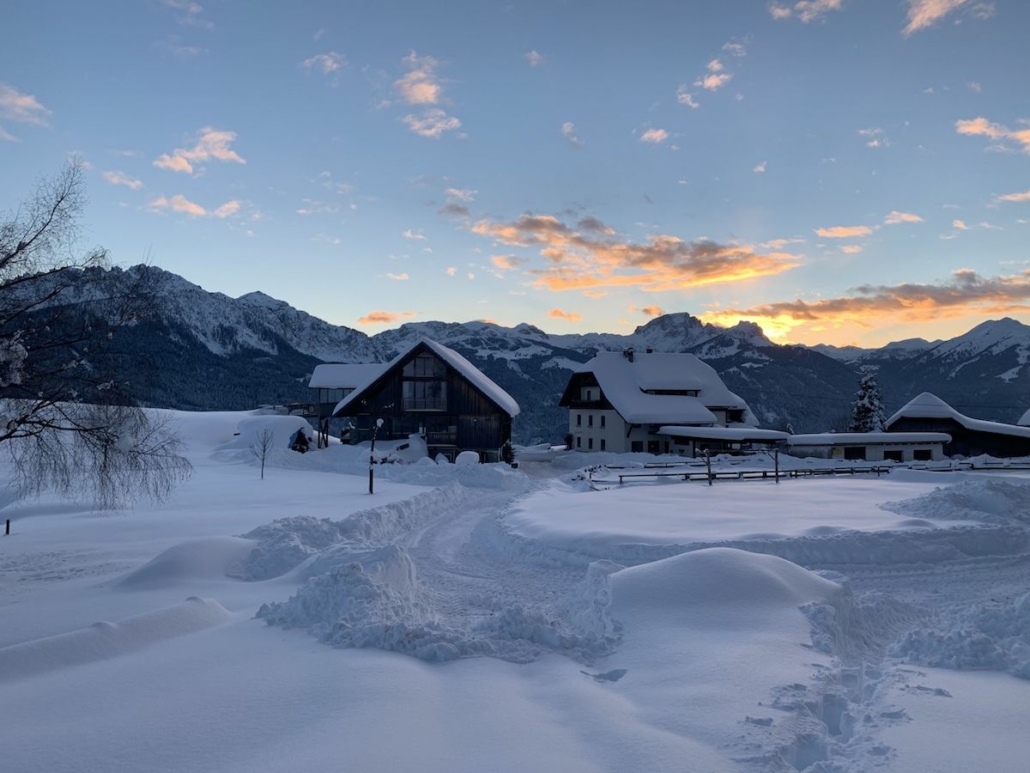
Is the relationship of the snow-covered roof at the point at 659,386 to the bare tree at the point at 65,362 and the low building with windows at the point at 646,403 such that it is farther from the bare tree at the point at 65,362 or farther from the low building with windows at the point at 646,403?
the bare tree at the point at 65,362

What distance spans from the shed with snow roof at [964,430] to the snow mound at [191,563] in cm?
4941

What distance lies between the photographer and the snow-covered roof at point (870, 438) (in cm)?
4547

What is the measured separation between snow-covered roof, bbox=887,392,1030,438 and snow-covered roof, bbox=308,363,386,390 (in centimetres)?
4299

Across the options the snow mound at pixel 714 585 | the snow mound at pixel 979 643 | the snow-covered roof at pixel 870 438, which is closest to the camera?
the snow mound at pixel 979 643

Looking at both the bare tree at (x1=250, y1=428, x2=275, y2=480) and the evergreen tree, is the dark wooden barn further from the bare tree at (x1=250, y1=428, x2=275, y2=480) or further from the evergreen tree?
the evergreen tree

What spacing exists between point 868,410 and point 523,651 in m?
56.3

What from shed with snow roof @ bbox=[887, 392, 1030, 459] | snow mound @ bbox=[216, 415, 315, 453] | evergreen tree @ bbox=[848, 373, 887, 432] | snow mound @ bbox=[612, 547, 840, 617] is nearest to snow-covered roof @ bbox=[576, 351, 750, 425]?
evergreen tree @ bbox=[848, 373, 887, 432]

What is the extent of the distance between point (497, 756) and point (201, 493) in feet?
83.5

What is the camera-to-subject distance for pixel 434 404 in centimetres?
4669

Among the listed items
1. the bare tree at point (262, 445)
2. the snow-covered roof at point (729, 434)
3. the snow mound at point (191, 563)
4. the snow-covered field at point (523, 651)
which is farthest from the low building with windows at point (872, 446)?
the snow mound at point (191, 563)

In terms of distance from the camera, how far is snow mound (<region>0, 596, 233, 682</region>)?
743 centimetres

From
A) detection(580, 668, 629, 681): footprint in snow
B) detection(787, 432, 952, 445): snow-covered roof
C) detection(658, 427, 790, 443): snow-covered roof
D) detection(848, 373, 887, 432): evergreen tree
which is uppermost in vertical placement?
detection(848, 373, 887, 432): evergreen tree

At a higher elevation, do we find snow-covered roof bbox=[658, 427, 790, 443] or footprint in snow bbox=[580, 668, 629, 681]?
snow-covered roof bbox=[658, 427, 790, 443]

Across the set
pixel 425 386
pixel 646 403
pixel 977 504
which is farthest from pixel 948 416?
pixel 425 386
